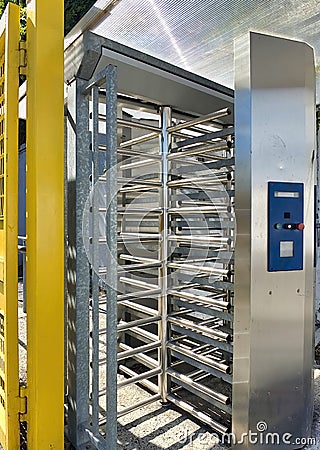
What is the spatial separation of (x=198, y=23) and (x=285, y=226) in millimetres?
1231

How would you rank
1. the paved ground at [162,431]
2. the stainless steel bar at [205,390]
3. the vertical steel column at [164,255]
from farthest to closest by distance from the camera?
the vertical steel column at [164,255]
the stainless steel bar at [205,390]
the paved ground at [162,431]

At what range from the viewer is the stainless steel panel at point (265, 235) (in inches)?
83.0

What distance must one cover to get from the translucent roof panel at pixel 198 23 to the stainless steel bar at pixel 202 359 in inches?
77.3

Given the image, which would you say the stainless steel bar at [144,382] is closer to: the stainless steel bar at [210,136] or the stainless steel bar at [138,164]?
the stainless steel bar at [138,164]

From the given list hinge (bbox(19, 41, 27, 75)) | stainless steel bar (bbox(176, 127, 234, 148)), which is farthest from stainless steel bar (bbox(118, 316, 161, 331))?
hinge (bbox(19, 41, 27, 75))

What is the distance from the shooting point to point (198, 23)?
2285mm

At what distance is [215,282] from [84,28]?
1.57 metres

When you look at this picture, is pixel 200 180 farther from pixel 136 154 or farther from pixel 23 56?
pixel 23 56

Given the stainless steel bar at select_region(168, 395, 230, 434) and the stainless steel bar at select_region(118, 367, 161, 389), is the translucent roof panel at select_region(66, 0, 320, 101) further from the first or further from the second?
the stainless steel bar at select_region(168, 395, 230, 434)

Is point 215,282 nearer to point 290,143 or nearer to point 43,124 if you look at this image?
point 290,143

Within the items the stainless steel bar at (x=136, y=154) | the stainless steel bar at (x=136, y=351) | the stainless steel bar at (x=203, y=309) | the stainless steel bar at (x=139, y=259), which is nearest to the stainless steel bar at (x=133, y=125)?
the stainless steel bar at (x=136, y=154)

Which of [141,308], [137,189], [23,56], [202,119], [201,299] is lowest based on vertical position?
[141,308]

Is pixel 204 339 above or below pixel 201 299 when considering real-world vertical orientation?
below

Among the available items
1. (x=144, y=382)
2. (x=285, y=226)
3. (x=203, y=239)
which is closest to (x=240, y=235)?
(x=285, y=226)
